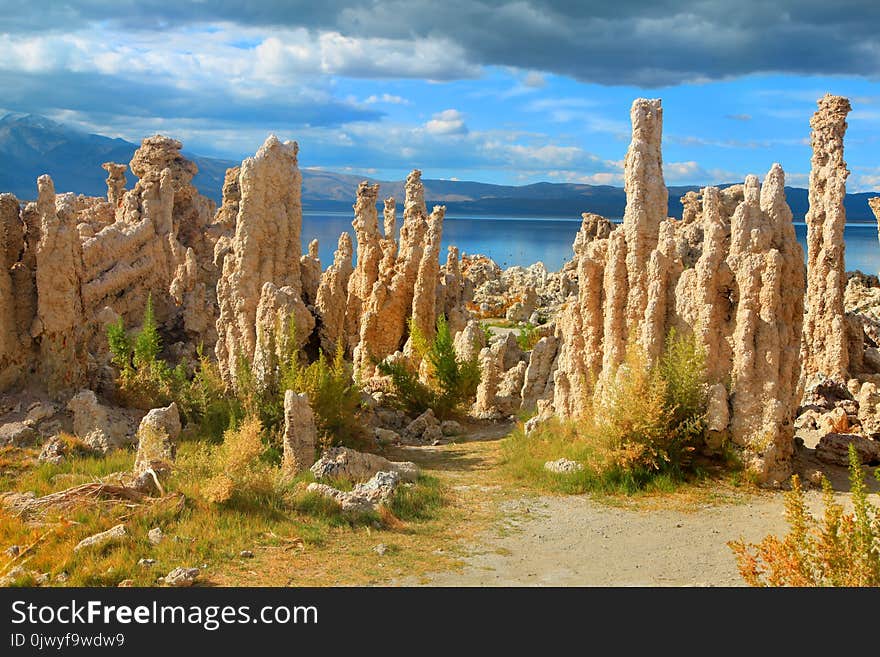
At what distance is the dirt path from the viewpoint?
7680mm

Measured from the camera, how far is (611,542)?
28.6ft

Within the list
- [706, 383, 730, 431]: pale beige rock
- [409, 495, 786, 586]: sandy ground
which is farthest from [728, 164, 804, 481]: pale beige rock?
[409, 495, 786, 586]: sandy ground

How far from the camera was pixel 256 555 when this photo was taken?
8.13m

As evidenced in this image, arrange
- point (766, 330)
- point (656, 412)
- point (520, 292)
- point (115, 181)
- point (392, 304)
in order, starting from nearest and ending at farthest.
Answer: point (656, 412) → point (766, 330) → point (392, 304) → point (115, 181) → point (520, 292)

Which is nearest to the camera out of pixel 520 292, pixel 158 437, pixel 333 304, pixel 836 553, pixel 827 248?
pixel 836 553

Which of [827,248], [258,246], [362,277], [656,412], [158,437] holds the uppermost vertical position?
[827,248]

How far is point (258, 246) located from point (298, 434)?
5.35 metres

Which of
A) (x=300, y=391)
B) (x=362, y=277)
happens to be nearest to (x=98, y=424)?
(x=300, y=391)

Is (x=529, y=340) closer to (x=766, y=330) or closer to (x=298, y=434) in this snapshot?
(x=766, y=330)

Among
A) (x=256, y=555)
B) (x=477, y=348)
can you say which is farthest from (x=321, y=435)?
(x=477, y=348)

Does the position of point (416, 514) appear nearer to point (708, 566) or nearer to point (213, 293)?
point (708, 566)

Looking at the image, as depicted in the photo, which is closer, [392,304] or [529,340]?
[392,304]

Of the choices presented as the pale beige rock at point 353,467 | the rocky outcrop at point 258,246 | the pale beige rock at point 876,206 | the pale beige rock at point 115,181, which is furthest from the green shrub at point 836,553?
the pale beige rock at point 115,181

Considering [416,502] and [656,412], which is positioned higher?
[656,412]
